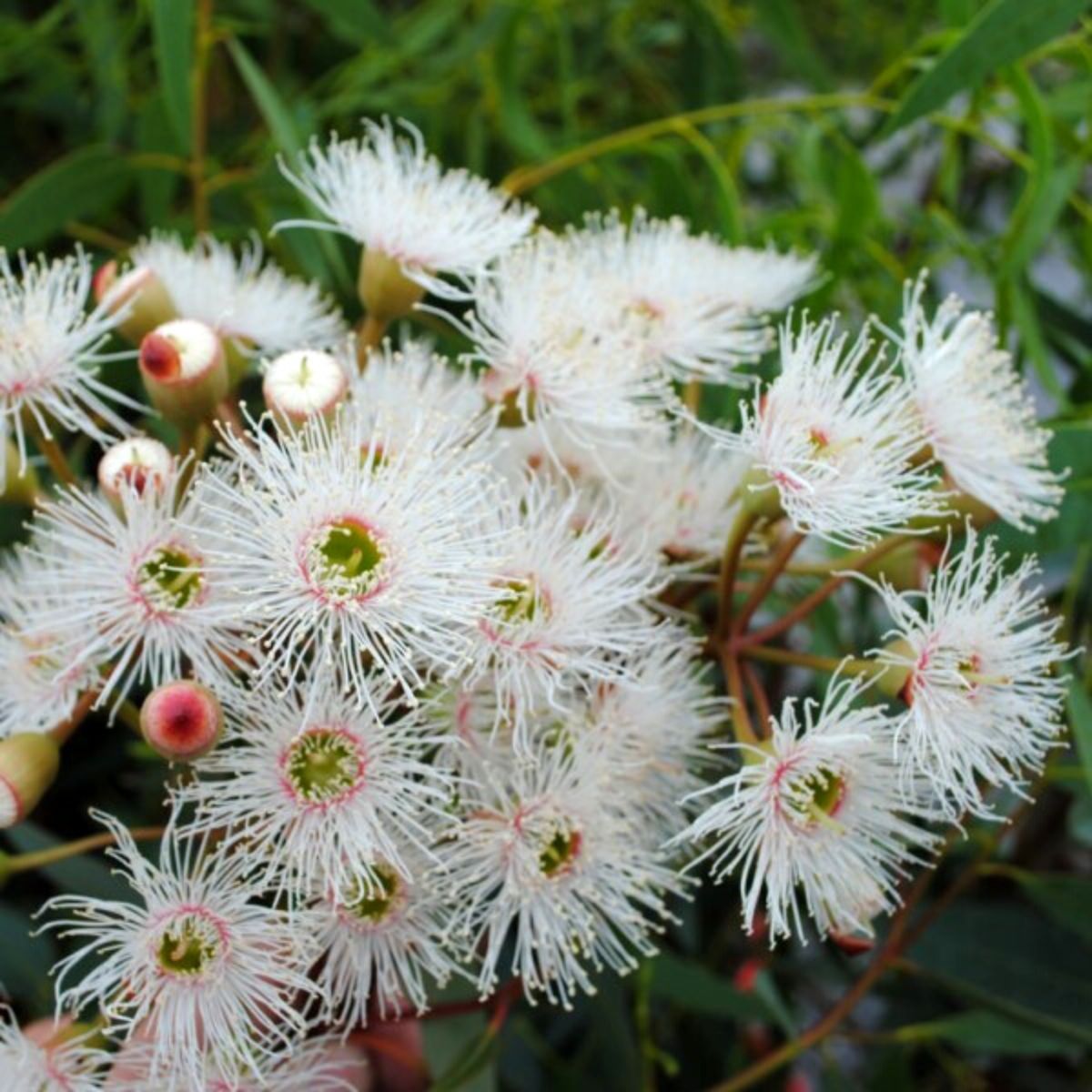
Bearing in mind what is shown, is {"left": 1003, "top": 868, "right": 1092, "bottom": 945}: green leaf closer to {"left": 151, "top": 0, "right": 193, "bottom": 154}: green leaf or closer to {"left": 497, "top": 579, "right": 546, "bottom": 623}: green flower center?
{"left": 497, "top": 579, "right": 546, "bottom": 623}: green flower center

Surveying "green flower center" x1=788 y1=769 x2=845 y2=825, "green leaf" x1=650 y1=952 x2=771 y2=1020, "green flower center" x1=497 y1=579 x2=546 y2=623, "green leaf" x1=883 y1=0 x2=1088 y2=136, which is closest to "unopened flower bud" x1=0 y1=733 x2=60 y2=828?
"green flower center" x1=497 y1=579 x2=546 y2=623

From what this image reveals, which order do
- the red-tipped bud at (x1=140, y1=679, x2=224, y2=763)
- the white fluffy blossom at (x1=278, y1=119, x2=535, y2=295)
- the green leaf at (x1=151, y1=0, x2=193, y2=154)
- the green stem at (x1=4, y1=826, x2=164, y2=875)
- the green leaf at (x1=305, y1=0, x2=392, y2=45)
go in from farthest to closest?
1. the green leaf at (x1=305, y1=0, x2=392, y2=45)
2. the green leaf at (x1=151, y1=0, x2=193, y2=154)
3. the white fluffy blossom at (x1=278, y1=119, x2=535, y2=295)
4. the green stem at (x1=4, y1=826, x2=164, y2=875)
5. the red-tipped bud at (x1=140, y1=679, x2=224, y2=763)

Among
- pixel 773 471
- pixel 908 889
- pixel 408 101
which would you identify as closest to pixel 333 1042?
pixel 773 471

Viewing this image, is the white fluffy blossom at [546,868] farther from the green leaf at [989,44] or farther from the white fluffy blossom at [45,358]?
the green leaf at [989,44]

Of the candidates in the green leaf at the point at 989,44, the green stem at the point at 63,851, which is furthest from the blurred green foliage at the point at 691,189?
the green stem at the point at 63,851

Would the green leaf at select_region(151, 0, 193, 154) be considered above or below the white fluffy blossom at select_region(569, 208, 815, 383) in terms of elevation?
above

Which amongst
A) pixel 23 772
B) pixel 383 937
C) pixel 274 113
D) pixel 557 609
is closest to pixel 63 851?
pixel 23 772
